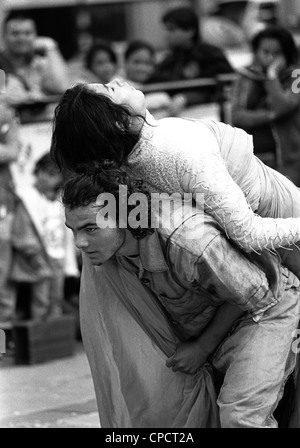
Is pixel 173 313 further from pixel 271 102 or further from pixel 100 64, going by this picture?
pixel 100 64

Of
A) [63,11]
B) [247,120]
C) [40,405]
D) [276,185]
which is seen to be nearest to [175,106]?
[247,120]

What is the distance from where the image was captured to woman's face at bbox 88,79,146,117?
12.6 ft

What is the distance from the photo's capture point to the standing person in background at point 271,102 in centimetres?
775

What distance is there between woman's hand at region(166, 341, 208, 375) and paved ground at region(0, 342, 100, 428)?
1308mm

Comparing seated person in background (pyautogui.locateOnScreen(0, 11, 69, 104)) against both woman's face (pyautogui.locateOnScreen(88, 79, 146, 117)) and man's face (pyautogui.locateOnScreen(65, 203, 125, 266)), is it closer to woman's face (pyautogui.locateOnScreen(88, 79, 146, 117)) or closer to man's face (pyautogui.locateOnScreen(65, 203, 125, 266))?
woman's face (pyautogui.locateOnScreen(88, 79, 146, 117))

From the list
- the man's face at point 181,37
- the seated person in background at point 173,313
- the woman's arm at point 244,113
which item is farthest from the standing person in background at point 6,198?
the seated person in background at point 173,313

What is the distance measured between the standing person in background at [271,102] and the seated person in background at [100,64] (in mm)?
919

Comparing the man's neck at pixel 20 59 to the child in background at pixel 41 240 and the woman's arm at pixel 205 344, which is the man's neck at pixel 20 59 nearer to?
the child in background at pixel 41 240

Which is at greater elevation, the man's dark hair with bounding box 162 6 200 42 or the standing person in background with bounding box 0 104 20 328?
the man's dark hair with bounding box 162 6 200 42

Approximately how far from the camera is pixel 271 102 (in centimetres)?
775

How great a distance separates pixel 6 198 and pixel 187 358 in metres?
3.32

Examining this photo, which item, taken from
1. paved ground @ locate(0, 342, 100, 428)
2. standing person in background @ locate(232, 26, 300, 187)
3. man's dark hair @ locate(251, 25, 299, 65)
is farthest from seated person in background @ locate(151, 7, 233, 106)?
paved ground @ locate(0, 342, 100, 428)

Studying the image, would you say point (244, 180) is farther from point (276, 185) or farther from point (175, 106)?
point (175, 106)

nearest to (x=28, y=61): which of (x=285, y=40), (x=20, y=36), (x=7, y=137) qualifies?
(x=20, y=36)
